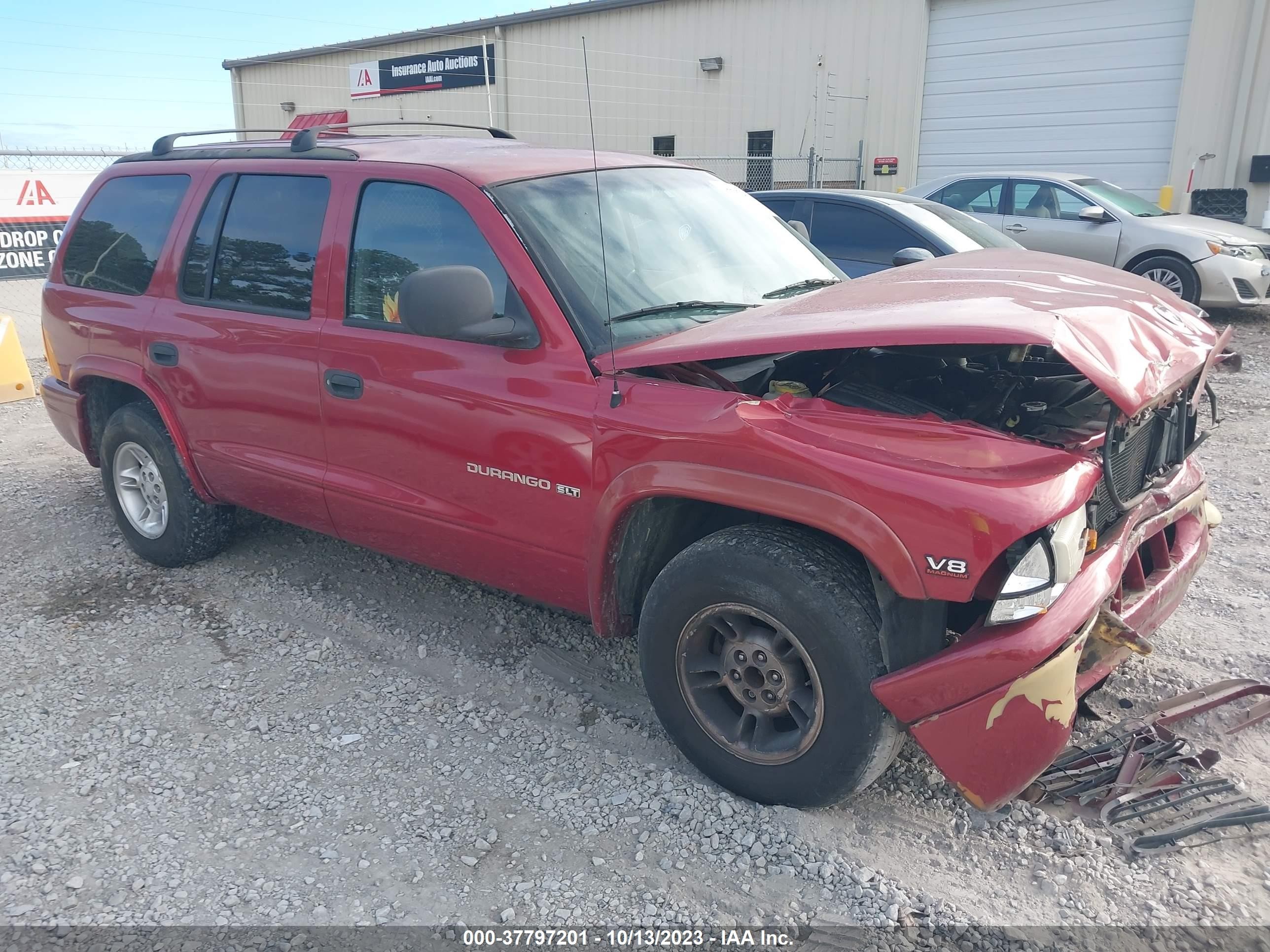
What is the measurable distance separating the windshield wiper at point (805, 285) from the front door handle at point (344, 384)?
5.15 ft

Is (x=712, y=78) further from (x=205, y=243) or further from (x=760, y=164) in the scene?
(x=205, y=243)

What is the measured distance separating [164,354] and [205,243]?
538 millimetres

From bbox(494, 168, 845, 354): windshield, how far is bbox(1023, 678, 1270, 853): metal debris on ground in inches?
73.0

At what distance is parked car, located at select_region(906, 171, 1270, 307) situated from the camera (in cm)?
977

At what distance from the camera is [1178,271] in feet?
32.8

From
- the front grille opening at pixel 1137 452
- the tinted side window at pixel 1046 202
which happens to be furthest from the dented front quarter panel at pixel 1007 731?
the tinted side window at pixel 1046 202

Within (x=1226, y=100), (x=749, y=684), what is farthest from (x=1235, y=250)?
(x=749, y=684)

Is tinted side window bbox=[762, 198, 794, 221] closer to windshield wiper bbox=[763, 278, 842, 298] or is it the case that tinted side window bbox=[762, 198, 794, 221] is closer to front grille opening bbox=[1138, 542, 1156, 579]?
windshield wiper bbox=[763, 278, 842, 298]

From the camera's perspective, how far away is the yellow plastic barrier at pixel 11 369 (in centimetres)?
849

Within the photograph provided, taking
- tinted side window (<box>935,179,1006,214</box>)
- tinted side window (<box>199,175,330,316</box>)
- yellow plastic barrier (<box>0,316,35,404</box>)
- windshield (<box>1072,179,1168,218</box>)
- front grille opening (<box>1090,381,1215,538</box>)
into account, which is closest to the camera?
front grille opening (<box>1090,381,1215,538</box>)

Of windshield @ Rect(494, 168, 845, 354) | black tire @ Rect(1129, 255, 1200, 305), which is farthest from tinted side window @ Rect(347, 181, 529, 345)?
black tire @ Rect(1129, 255, 1200, 305)

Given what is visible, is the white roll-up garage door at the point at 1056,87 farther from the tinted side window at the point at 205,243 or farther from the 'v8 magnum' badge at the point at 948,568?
the 'v8 magnum' badge at the point at 948,568

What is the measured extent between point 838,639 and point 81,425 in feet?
13.9

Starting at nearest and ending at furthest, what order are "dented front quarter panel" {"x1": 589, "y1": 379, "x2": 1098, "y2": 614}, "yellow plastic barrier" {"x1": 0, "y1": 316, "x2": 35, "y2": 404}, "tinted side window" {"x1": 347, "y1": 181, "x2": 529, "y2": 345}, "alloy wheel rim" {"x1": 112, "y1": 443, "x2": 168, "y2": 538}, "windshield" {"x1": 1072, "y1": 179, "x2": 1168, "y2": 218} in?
"dented front quarter panel" {"x1": 589, "y1": 379, "x2": 1098, "y2": 614} → "tinted side window" {"x1": 347, "y1": 181, "x2": 529, "y2": 345} → "alloy wheel rim" {"x1": 112, "y1": 443, "x2": 168, "y2": 538} → "yellow plastic barrier" {"x1": 0, "y1": 316, "x2": 35, "y2": 404} → "windshield" {"x1": 1072, "y1": 179, "x2": 1168, "y2": 218}
